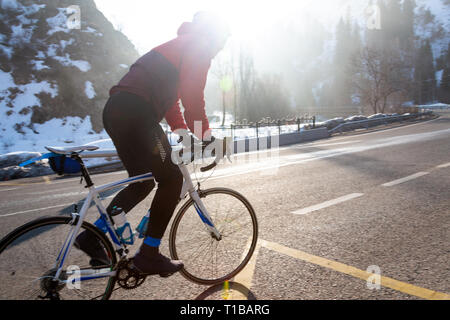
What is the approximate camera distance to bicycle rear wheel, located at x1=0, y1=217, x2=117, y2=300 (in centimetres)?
199

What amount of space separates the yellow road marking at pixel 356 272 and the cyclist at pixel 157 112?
4.02 ft


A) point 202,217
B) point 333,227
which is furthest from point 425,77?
point 202,217

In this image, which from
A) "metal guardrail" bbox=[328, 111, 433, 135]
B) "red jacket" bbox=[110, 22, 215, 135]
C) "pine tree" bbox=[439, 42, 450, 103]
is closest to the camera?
"red jacket" bbox=[110, 22, 215, 135]

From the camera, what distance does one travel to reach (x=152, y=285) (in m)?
2.65

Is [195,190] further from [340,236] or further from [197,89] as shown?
[340,236]

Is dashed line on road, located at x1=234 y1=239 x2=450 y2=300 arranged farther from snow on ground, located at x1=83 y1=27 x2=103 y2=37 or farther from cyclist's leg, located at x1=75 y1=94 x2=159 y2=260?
Answer: snow on ground, located at x1=83 y1=27 x2=103 y2=37

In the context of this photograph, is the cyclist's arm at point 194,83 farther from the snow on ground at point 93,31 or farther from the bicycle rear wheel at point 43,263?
the snow on ground at point 93,31

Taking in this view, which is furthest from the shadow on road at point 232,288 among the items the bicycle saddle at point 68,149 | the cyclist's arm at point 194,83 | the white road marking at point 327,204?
the white road marking at point 327,204

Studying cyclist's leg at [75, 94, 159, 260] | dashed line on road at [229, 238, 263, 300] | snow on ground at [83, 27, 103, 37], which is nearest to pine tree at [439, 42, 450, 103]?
snow on ground at [83, 27, 103, 37]

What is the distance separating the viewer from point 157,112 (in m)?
2.45

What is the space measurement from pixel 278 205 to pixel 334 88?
147844 millimetres

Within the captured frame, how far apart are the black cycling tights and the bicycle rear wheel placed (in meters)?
0.38

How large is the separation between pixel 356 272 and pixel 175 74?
230 centimetres

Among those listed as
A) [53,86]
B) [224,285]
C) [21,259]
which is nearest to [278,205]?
[224,285]
